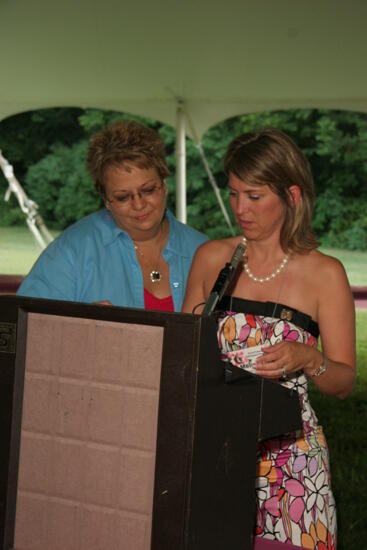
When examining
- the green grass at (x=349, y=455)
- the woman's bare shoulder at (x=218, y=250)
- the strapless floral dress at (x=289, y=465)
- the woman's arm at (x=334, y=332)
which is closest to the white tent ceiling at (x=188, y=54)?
the green grass at (x=349, y=455)

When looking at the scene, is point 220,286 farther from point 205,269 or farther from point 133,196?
point 133,196

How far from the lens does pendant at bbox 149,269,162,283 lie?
2.46 meters

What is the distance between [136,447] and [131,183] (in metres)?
1.25

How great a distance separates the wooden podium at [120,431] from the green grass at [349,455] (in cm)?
276

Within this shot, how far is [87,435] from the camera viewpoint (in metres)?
1.20

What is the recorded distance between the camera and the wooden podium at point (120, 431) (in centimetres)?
→ 112

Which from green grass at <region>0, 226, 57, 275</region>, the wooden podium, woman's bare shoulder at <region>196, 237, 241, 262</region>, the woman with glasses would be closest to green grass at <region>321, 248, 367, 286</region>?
green grass at <region>0, 226, 57, 275</region>

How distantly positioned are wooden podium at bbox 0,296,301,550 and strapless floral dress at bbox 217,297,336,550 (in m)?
0.50

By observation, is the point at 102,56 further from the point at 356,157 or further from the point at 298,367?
the point at 356,157

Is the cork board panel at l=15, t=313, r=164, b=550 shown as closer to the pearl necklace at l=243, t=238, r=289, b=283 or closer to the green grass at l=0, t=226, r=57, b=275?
the pearl necklace at l=243, t=238, r=289, b=283

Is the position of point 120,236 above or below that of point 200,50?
below

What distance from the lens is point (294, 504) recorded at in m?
1.76

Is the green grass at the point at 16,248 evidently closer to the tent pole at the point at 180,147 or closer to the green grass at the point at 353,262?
the green grass at the point at 353,262

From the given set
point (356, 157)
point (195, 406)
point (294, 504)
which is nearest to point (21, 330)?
point (195, 406)
